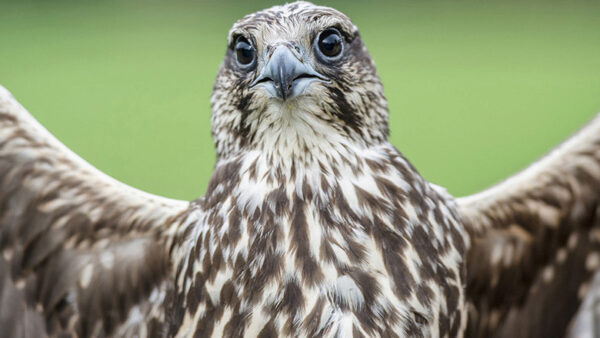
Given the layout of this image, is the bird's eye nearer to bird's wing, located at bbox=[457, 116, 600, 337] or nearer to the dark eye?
the dark eye

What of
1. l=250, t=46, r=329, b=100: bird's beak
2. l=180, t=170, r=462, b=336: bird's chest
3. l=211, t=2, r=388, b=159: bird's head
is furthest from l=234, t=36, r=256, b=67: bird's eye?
l=180, t=170, r=462, b=336: bird's chest

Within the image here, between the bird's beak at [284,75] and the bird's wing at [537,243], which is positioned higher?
the bird's beak at [284,75]

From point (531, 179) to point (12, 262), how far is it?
1.92 metres

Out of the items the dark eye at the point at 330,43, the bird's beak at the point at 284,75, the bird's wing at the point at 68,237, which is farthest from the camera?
the bird's wing at the point at 68,237

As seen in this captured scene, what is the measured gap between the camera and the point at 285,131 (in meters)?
3.02

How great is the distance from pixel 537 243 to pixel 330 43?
3.38ft

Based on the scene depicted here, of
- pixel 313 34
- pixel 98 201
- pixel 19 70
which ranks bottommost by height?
pixel 19 70

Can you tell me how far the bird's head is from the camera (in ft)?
9.61

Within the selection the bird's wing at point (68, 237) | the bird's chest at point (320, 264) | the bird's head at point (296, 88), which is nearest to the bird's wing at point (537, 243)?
the bird's chest at point (320, 264)

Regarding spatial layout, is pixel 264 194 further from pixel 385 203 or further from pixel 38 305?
pixel 38 305

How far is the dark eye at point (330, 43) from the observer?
3039 mm

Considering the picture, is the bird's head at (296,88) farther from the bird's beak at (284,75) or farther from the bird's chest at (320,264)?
the bird's chest at (320,264)

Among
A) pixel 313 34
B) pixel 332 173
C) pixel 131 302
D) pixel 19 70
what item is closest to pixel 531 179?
pixel 332 173

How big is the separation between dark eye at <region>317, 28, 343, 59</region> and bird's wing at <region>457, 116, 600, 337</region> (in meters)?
0.73
